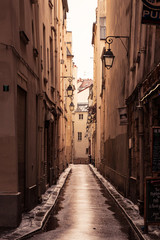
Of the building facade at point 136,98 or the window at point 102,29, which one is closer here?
the building facade at point 136,98

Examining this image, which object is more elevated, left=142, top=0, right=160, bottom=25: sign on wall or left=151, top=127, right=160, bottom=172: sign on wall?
left=142, top=0, right=160, bottom=25: sign on wall

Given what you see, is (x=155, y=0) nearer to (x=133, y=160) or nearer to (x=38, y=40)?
(x=38, y=40)

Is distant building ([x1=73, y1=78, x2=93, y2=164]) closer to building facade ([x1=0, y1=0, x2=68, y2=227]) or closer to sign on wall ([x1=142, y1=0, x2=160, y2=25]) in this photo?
building facade ([x1=0, y1=0, x2=68, y2=227])

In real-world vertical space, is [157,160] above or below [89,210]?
above

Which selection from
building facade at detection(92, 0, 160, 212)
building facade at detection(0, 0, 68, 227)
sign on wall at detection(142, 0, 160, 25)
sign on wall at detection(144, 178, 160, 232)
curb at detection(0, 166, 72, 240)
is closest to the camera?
sign on wall at detection(142, 0, 160, 25)

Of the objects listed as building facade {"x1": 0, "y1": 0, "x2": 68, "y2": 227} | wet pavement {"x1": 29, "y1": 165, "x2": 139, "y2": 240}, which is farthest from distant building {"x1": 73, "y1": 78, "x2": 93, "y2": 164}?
building facade {"x1": 0, "y1": 0, "x2": 68, "y2": 227}

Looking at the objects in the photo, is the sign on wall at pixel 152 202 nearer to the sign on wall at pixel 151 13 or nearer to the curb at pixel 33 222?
the curb at pixel 33 222

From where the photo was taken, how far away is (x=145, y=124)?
1184 cm

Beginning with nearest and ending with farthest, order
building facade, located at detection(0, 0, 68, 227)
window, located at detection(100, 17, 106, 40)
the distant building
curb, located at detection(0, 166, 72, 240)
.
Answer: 1. curb, located at detection(0, 166, 72, 240)
2. building facade, located at detection(0, 0, 68, 227)
3. window, located at detection(100, 17, 106, 40)
4. the distant building

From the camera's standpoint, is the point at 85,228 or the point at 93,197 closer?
the point at 85,228

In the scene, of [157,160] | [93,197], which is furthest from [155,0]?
Result: [93,197]

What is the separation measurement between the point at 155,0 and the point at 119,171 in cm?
1206

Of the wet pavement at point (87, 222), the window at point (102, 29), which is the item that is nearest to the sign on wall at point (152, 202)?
the wet pavement at point (87, 222)

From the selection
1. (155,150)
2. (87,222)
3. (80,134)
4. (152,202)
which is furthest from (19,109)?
(80,134)
